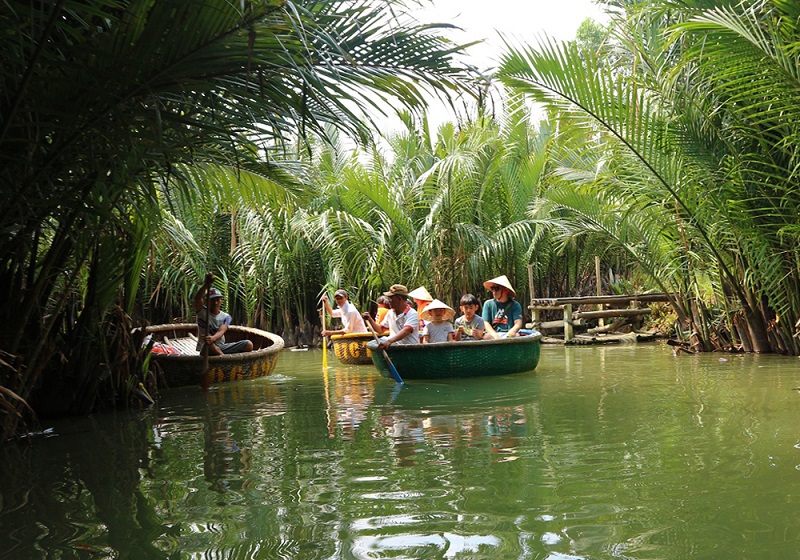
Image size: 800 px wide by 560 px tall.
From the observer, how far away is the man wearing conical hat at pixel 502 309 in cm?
1139

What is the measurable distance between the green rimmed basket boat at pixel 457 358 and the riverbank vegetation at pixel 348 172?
2.15 metres

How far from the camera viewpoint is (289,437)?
6.13 meters

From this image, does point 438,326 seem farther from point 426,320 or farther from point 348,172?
point 348,172

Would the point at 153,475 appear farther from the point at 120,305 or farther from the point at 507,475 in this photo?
the point at 120,305

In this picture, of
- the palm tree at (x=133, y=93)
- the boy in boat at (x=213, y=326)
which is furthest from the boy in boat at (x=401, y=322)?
the palm tree at (x=133, y=93)

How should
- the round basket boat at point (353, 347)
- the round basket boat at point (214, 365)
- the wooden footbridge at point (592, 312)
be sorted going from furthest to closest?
the wooden footbridge at point (592, 312)
the round basket boat at point (353, 347)
the round basket boat at point (214, 365)

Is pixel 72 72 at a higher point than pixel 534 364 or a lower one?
higher

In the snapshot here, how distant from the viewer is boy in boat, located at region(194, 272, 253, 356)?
1045cm

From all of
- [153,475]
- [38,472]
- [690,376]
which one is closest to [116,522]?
[153,475]

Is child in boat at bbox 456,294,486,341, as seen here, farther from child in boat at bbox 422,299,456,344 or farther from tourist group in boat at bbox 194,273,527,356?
child in boat at bbox 422,299,456,344

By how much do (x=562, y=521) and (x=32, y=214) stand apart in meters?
3.68

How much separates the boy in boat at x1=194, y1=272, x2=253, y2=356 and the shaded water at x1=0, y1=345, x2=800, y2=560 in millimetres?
2314

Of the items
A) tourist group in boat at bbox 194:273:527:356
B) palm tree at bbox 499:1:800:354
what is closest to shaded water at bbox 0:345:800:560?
tourist group in boat at bbox 194:273:527:356

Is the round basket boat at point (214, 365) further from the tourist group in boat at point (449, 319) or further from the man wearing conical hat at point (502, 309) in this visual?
the man wearing conical hat at point (502, 309)
